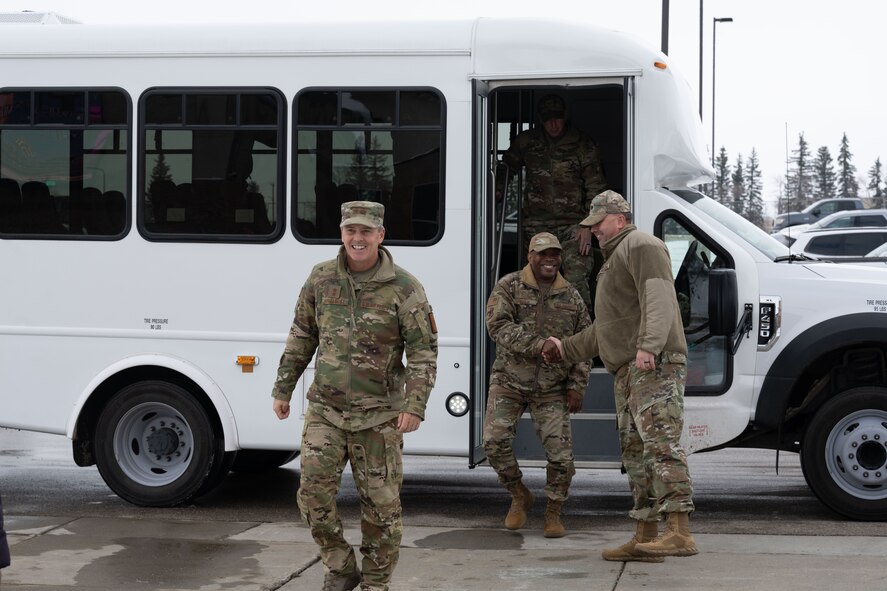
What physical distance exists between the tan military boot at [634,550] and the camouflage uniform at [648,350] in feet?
0.23

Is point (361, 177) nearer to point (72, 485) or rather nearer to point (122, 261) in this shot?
point (122, 261)

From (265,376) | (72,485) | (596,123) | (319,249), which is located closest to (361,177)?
(319,249)

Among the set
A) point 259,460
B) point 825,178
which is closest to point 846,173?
point 825,178

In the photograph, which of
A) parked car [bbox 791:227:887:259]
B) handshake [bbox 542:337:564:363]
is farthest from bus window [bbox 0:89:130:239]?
parked car [bbox 791:227:887:259]

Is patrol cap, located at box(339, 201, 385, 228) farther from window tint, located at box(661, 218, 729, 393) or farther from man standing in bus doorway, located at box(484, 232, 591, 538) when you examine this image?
window tint, located at box(661, 218, 729, 393)

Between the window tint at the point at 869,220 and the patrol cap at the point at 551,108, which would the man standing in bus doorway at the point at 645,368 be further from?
the window tint at the point at 869,220

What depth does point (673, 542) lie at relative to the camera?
21.5 ft

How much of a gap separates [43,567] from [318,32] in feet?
12.0

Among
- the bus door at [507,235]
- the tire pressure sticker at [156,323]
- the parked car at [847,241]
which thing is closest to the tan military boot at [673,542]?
the bus door at [507,235]

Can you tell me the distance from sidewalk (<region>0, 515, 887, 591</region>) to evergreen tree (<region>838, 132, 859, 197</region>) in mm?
89068

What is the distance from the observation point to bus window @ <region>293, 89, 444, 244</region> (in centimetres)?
786

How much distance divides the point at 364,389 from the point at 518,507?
2.42 m

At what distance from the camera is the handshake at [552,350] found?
7312 millimetres

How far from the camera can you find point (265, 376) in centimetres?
806
